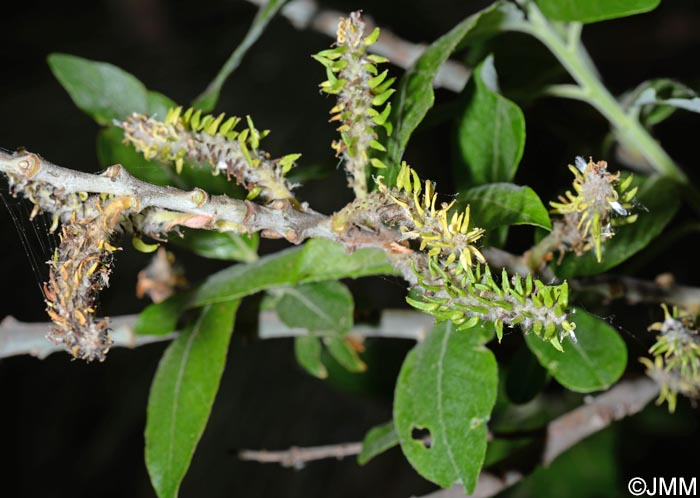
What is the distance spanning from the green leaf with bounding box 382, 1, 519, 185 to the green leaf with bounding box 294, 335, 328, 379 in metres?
0.37

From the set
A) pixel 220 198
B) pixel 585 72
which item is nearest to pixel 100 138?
pixel 220 198

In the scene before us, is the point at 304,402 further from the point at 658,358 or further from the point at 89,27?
the point at 658,358

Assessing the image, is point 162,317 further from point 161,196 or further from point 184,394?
point 161,196

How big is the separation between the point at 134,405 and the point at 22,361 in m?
0.31

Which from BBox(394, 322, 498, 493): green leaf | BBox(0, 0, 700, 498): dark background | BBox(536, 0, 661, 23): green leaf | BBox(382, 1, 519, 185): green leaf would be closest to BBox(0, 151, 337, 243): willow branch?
BBox(382, 1, 519, 185): green leaf

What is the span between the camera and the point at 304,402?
6.95 ft

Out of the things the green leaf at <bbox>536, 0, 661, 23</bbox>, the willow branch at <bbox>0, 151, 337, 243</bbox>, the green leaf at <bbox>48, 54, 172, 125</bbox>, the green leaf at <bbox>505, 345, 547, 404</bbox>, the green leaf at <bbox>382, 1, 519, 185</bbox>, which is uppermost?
the green leaf at <bbox>536, 0, 661, 23</bbox>

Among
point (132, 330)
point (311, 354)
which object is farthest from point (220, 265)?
point (132, 330)

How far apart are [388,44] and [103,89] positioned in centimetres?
33

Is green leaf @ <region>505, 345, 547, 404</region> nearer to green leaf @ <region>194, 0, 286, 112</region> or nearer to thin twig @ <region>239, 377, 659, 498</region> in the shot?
thin twig @ <region>239, 377, 659, 498</region>

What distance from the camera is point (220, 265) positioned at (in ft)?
6.87

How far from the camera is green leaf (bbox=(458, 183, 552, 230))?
1.58ft

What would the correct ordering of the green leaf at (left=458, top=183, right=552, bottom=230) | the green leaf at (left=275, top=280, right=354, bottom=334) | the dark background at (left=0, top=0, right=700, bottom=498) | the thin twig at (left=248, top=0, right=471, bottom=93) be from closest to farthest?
the green leaf at (left=458, top=183, right=552, bottom=230), the green leaf at (left=275, top=280, right=354, bottom=334), the thin twig at (left=248, top=0, right=471, bottom=93), the dark background at (left=0, top=0, right=700, bottom=498)

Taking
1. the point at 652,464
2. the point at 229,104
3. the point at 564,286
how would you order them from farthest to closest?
1. the point at 229,104
2. the point at 652,464
3. the point at 564,286
